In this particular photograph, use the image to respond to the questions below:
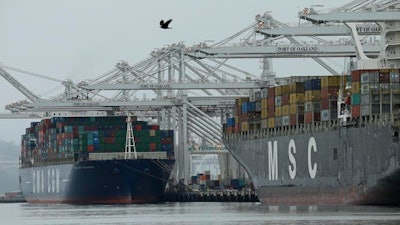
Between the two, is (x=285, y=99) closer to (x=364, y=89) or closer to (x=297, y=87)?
(x=297, y=87)

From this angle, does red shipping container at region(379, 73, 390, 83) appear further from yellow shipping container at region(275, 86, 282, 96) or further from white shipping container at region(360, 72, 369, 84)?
yellow shipping container at region(275, 86, 282, 96)

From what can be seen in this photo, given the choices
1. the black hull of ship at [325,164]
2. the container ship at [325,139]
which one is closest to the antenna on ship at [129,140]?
the black hull of ship at [325,164]

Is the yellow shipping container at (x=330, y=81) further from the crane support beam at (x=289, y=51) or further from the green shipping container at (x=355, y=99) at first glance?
the crane support beam at (x=289, y=51)

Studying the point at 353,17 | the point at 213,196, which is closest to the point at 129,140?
the point at 213,196

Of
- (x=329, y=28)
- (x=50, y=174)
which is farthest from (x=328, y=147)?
(x=50, y=174)

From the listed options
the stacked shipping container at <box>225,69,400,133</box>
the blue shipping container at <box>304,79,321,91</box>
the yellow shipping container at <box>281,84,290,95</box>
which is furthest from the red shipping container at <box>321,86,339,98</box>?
the yellow shipping container at <box>281,84,290,95</box>

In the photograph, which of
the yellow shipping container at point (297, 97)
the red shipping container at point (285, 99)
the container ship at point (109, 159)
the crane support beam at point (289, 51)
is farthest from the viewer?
the container ship at point (109, 159)

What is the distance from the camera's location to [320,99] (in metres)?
79.0

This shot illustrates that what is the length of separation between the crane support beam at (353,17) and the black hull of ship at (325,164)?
5.27m

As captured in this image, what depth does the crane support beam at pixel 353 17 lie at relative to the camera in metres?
75.4

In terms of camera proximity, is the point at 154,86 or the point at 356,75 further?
the point at 154,86

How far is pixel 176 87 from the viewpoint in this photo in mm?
103250

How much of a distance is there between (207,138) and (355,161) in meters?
44.2

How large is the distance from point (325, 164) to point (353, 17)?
815 centimetres
